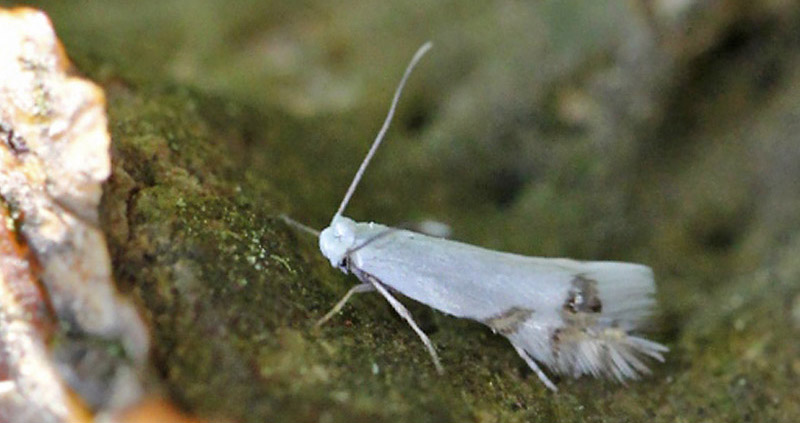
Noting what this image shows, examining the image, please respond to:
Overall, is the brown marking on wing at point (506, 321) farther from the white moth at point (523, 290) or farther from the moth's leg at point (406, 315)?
the moth's leg at point (406, 315)

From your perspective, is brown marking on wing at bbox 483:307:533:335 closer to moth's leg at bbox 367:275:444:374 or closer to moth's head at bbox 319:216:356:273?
moth's leg at bbox 367:275:444:374

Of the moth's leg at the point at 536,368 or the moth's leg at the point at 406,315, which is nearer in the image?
the moth's leg at the point at 406,315

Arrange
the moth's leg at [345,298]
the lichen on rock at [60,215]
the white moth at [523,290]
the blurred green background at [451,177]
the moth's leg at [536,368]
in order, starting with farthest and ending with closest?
the white moth at [523,290] < the moth's leg at [536,368] < the moth's leg at [345,298] < the blurred green background at [451,177] < the lichen on rock at [60,215]

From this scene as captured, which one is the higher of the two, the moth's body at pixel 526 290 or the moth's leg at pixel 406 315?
the moth's body at pixel 526 290

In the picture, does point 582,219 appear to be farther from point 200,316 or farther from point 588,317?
point 200,316

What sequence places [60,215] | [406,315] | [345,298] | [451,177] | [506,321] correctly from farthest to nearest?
[451,177], [506,321], [406,315], [345,298], [60,215]

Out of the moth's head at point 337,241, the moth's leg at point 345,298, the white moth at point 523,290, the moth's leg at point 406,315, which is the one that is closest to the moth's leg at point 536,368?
the white moth at point 523,290

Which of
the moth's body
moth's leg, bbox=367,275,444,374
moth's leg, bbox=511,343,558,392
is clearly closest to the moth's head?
the moth's body

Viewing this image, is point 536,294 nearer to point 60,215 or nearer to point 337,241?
point 337,241

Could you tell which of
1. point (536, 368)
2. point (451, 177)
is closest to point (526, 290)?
point (536, 368)
